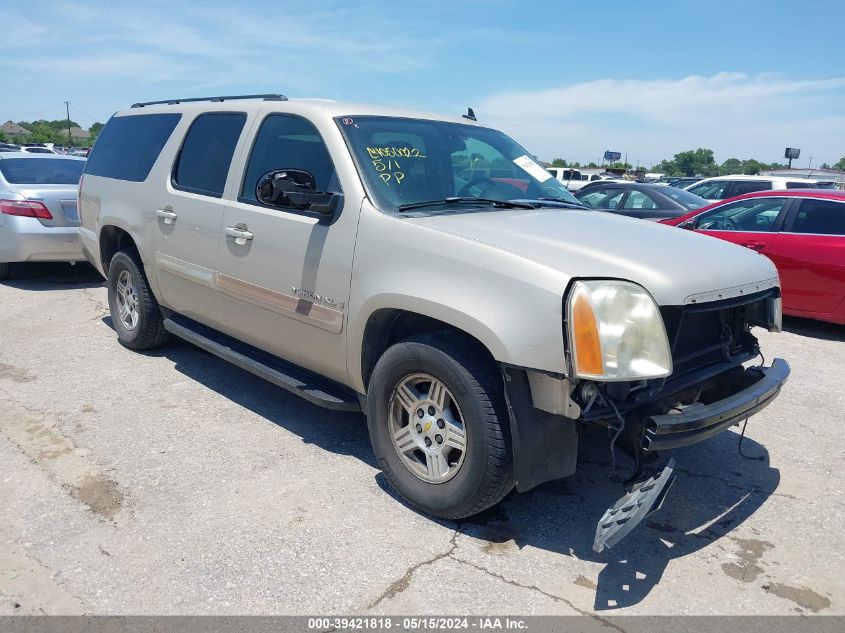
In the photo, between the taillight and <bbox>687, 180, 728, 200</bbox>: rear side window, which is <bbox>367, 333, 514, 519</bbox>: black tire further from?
<bbox>687, 180, 728, 200</bbox>: rear side window

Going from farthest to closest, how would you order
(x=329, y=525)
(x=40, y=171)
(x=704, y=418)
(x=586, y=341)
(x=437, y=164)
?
(x=40, y=171) < (x=437, y=164) < (x=329, y=525) < (x=704, y=418) < (x=586, y=341)

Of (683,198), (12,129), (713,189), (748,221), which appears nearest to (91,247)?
(748,221)

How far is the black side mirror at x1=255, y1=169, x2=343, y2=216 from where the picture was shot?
3615mm

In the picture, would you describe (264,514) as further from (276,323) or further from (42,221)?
(42,221)

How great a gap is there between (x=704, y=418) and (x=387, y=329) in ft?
5.08

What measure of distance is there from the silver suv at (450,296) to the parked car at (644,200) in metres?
6.54

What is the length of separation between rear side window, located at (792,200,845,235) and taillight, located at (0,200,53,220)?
8.31m

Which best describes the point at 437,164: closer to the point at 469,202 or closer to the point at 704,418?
the point at 469,202

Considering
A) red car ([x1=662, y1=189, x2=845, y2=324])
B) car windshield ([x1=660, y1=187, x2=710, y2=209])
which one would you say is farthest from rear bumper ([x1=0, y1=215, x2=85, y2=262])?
car windshield ([x1=660, y1=187, x2=710, y2=209])

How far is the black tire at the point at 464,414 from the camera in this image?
3029 mm

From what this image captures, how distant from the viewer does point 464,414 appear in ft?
10.2

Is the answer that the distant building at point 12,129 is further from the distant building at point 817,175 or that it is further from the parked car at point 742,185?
the parked car at point 742,185

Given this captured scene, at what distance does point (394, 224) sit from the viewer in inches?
135

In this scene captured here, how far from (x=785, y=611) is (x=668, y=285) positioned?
4.56ft
